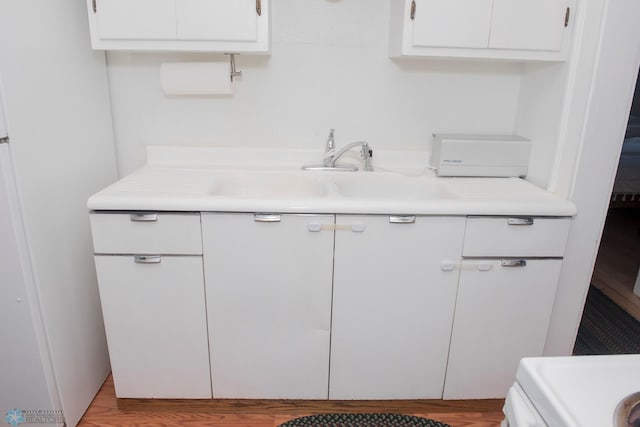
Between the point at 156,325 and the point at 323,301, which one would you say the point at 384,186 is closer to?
the point at 323,301

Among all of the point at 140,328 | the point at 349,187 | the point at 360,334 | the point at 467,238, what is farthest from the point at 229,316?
the point at 467,238

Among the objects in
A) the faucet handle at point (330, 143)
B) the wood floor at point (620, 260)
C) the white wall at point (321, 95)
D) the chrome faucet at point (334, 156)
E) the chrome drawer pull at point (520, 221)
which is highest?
the white wall at point (321, 95)

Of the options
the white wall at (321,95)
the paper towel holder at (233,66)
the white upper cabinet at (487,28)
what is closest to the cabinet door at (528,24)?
the white upper cabinet at (487,28)

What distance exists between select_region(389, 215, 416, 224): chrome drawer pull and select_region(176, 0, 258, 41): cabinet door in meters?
0.86

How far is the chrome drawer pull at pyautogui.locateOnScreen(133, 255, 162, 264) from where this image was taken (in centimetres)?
147

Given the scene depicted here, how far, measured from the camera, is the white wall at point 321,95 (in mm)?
1848

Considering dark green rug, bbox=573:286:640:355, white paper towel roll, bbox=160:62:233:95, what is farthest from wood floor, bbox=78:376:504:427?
white paper towel roll, bbox=160:62:233:95

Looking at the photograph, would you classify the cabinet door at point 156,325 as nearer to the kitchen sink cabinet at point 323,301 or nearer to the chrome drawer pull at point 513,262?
the kitchen sink cabinet at point 323,301

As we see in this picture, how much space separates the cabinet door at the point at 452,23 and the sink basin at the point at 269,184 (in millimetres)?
730

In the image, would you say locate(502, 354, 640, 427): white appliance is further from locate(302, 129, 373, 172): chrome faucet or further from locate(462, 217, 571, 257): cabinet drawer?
locate(302, 129, 373, 172): chrome faucet

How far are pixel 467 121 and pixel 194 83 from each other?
1287 millimetres

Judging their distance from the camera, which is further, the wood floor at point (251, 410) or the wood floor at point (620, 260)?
the wood floor at point (620, 260)

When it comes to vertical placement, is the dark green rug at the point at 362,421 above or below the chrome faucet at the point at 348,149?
below

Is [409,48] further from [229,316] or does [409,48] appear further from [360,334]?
[229,316]
